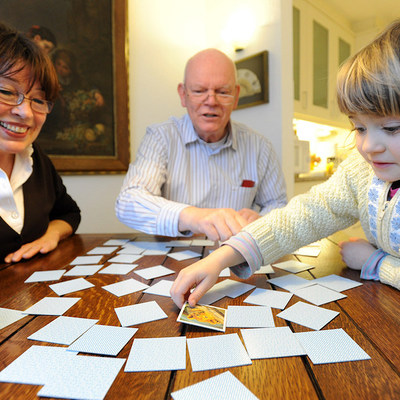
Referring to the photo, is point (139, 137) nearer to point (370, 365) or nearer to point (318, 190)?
point (318, 190)

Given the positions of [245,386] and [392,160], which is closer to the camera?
[245,386]

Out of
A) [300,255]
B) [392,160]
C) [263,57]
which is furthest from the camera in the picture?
[263,57]

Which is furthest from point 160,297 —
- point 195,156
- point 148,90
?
point 148,90

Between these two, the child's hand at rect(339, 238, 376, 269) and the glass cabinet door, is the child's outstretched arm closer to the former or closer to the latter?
the child's hand at rect(339, 238, 376, 269)

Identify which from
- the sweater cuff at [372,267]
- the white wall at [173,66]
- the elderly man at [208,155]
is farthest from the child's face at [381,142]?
the white wall at [173,66]

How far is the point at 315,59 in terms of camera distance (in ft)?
11.9

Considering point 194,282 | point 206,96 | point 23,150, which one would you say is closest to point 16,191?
point 23,150

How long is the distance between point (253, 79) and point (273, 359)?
98.2 inches

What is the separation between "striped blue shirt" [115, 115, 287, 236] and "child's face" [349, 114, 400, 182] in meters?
1.02

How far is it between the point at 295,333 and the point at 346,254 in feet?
1.49

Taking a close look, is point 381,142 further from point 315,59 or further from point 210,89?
point 315,59

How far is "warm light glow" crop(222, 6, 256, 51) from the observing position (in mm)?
2643

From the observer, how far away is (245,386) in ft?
1.31

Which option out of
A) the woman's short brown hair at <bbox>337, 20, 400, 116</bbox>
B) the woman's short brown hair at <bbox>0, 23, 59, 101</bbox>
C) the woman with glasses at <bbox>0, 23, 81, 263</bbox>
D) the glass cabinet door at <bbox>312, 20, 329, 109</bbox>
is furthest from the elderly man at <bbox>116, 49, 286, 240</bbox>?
the glass cabinet door at <bbox>312, 20, 329, 109</bbox>
